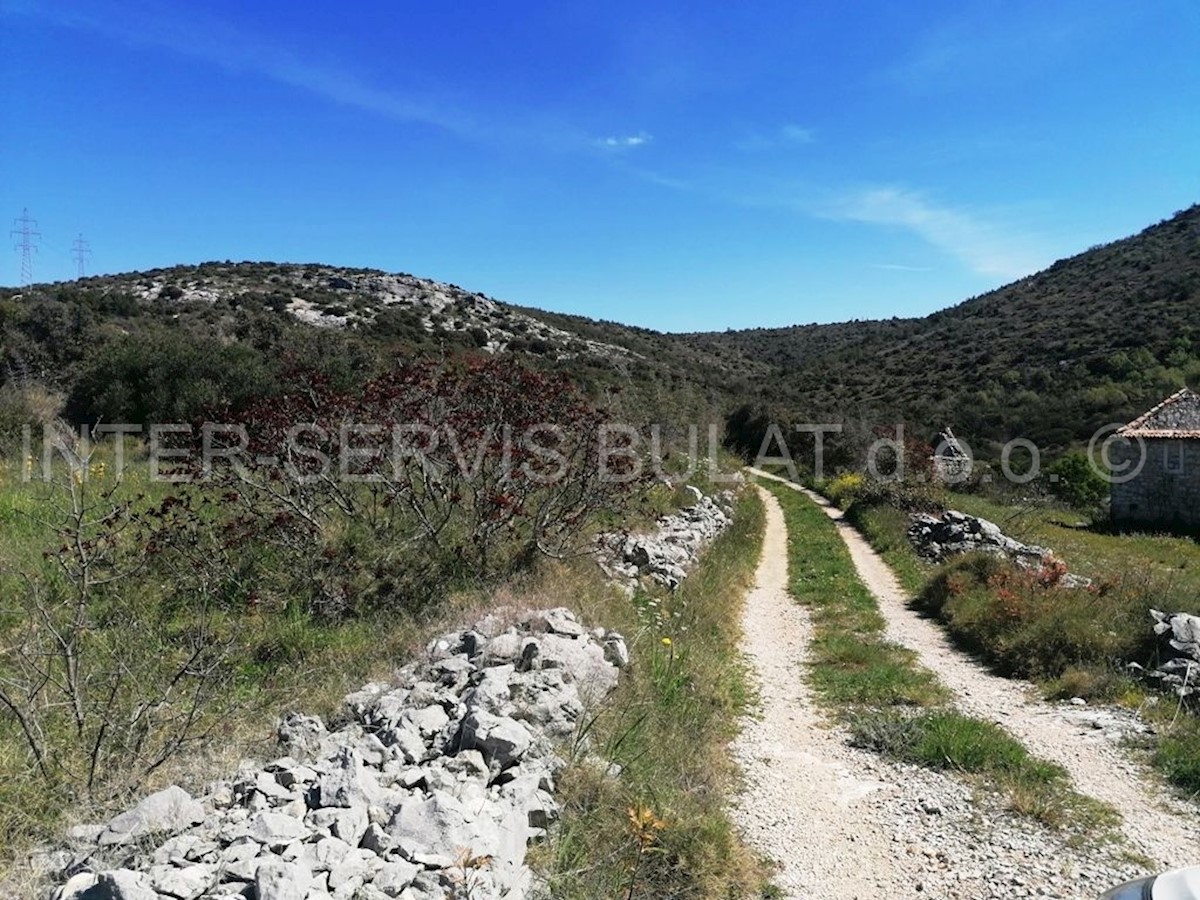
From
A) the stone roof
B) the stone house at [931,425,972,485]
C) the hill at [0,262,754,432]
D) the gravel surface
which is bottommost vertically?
the gravel surface

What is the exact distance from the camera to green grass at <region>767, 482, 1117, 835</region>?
4918 mm

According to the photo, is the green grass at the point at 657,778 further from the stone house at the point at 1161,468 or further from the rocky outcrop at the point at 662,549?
the stone house at the point at 1161,468

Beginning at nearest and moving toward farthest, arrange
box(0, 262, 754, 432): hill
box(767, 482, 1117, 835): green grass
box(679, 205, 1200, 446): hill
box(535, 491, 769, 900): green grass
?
box(535, 491, 769, 900): green grass, box(767, 482, 1117, 835): green grass, box(0, 262, 754, 432): hill, box(679, 205, 1200, 446): hill

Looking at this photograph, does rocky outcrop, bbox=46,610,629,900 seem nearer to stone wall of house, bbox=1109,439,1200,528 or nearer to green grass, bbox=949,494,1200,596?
green grass, bbox=949,494,1200,596

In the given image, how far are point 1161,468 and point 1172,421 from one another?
70.0 inches

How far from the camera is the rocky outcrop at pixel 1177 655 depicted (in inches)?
266

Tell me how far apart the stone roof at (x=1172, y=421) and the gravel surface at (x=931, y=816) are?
19.7 meters

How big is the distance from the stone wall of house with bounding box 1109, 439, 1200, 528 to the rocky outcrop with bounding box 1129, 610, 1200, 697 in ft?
57.0

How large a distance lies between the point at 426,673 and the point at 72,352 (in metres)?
23.1

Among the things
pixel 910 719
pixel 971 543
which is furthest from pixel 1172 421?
pixel 910 719

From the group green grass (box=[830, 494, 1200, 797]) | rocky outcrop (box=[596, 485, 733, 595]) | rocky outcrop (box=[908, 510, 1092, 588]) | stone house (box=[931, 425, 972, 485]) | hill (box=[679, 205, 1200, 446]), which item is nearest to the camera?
green grass (box=[830, 494, 1200, 797])

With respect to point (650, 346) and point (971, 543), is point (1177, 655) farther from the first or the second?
point (650, 346)

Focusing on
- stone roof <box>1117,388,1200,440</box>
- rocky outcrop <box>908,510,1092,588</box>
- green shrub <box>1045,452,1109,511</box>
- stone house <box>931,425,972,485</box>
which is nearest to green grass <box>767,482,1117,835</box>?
rocky outcrop <box>908,510,1092,588</box>

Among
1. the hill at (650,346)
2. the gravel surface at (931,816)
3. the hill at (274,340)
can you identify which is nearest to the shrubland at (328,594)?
the gravel surface at (931,816)
